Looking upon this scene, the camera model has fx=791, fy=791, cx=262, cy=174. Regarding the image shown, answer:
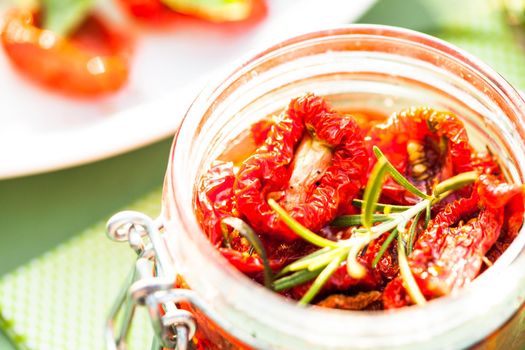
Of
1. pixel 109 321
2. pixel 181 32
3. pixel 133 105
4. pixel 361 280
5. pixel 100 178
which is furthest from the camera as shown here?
pixel 181 32

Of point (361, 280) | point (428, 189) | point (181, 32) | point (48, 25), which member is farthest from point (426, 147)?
point (48, 25)

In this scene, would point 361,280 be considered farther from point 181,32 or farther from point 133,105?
point 181,32

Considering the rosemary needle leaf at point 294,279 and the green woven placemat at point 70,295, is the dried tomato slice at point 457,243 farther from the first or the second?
the green woven placemat at point 70,295

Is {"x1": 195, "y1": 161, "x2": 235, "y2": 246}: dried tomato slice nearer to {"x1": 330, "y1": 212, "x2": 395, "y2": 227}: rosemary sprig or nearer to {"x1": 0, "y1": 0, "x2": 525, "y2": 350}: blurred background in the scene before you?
{"x1": 330, "y1": 212, "x2": 395, "y2": 227}: rosemary sprig

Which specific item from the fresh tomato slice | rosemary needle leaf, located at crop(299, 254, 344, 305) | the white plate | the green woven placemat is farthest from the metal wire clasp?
the fresh tomato slice

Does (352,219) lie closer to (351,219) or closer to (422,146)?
(351,219)

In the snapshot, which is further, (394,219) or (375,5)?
(375,5)

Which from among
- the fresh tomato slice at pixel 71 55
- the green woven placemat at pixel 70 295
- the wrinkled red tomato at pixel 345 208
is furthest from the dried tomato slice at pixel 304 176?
the fresh tomato slice at pixel 71 55
